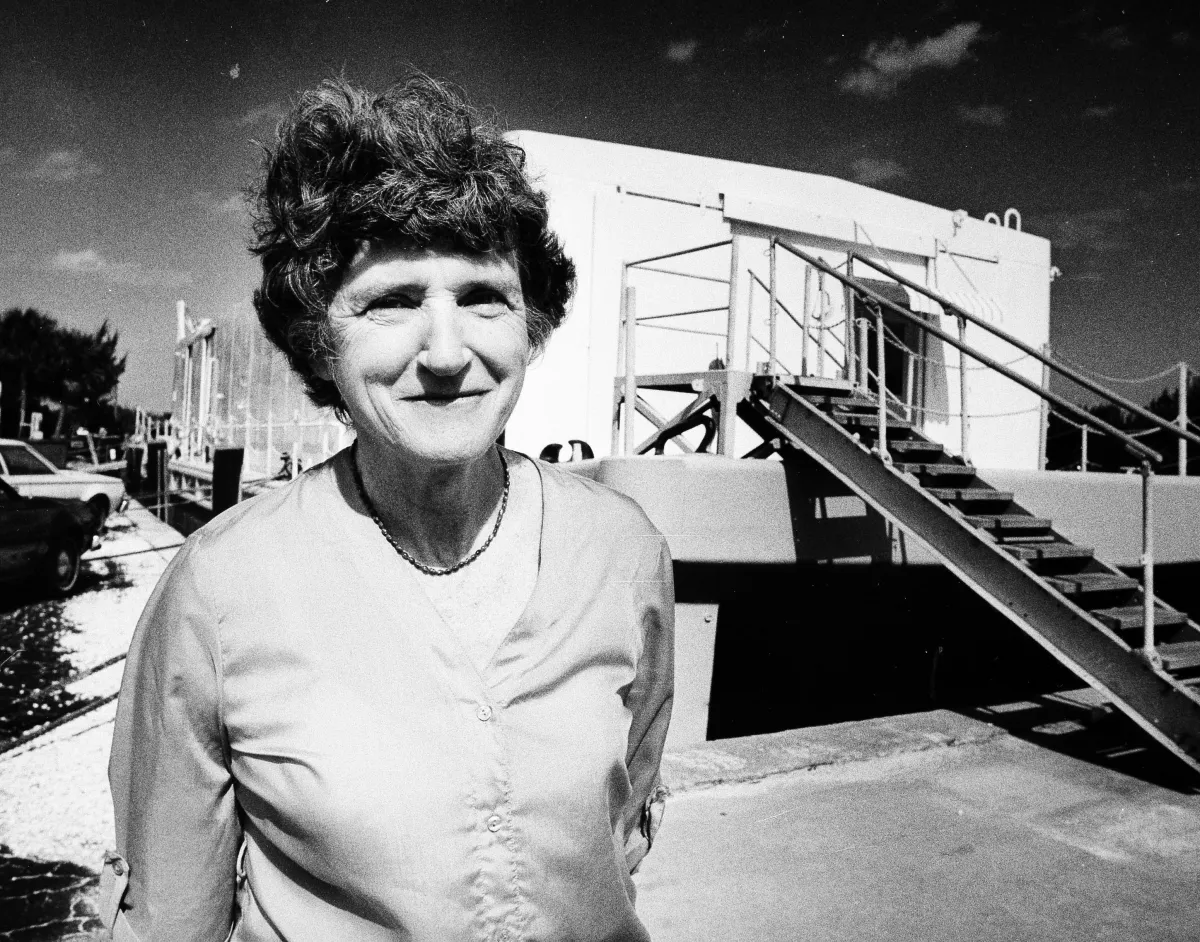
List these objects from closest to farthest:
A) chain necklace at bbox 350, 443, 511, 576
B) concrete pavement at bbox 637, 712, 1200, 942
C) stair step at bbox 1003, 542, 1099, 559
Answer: chain necklace at bbox 350, 443, 511, 576 → concrete pavement at bbox 637, 712, 1200, 942 → stair step at bbox 1003, 542, 1099, 559

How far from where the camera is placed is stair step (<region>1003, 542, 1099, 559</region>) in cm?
488

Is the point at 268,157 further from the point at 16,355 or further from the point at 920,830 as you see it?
the point at 16,355

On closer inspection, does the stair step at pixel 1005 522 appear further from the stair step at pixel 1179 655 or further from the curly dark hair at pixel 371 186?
the curly dark hair at pixel 371 186

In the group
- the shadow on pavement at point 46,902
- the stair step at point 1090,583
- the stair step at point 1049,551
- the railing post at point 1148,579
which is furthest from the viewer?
the stair step at point 1049,551

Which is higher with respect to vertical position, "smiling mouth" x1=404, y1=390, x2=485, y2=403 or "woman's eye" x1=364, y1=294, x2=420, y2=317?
"woman's eye" x1=364, y1=294, x2=420, y2=317

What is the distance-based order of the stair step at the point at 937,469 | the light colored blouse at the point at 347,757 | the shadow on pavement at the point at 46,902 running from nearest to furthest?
the light colored blouse at the point at 347,757, the shadow on pavement at the point at 46,902, the stair step at the point at 937,469

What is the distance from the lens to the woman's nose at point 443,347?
1.18m

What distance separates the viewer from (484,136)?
4.24 ft

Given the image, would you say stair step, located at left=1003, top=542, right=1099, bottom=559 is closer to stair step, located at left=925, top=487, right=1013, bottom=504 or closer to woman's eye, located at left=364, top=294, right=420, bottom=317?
stair step, located at left=925, top=487, right=1013, bottom=504

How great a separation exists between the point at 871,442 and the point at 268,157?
4956 mm

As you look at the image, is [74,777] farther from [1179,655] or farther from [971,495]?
[1179,655]

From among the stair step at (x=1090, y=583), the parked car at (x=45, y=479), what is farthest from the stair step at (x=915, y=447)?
the parked car at (x=45, y=479)

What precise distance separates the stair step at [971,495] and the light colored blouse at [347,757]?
4.41 metres

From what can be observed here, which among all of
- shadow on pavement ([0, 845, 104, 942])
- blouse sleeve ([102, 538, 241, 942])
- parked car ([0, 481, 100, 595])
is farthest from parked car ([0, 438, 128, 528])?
blouse sleeve ([102, 538, 241, 942])
